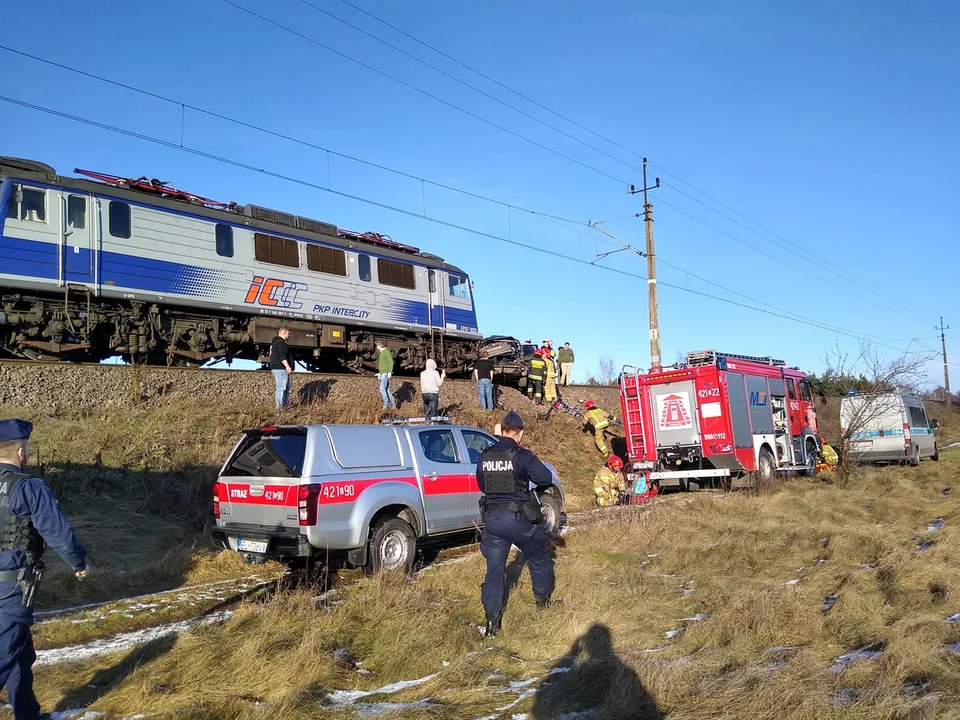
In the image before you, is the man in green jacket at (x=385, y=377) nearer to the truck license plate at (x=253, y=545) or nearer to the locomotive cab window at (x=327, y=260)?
the locomotive cab window at (x=327, y=260)

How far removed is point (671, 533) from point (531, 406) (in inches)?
420

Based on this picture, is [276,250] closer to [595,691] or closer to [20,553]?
[20,553]

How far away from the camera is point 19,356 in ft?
41.9

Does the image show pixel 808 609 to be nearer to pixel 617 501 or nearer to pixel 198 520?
pixel 198 520

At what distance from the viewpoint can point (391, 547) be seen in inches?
299

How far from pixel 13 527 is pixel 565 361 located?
20.2 m

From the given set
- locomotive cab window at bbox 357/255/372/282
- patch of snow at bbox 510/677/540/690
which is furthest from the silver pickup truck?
locomotive cab window at bbox 357/255/372/282

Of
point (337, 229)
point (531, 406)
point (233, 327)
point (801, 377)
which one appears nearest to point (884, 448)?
point (801, 377)

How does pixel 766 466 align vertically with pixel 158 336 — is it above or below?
below

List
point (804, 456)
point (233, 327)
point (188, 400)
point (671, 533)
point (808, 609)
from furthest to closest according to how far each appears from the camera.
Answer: point (804, 456) < point (233, 327) < point (188, 400) < point (671, 533) < point (808, 609)

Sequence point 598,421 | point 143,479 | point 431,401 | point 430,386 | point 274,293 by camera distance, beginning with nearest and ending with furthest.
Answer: point 143,479 → point 430,386 → point 431,401 → point 274,293 → point 598,421

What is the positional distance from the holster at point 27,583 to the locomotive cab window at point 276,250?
12.7 m

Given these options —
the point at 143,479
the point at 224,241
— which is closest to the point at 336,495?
the point at 143,479

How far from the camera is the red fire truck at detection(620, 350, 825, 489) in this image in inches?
573
